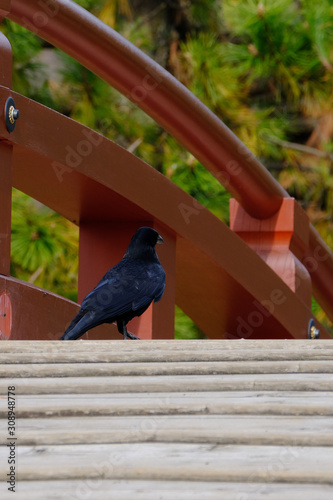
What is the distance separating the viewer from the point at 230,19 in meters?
9.70

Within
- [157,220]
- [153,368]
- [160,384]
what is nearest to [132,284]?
[157,220]

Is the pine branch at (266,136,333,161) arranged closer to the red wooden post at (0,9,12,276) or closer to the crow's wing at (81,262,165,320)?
the crow's wing at (81,262,165,320)

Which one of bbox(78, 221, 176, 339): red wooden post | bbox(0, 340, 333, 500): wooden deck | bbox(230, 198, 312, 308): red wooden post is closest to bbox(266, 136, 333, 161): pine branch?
bbox(230, 198, 312, 308): red wooden post

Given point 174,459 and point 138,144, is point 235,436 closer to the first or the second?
point 174,459

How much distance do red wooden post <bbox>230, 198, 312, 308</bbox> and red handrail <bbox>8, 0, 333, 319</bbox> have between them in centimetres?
6

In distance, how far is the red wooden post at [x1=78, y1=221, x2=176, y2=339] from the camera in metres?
4.48

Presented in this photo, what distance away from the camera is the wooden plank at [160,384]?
2.30m

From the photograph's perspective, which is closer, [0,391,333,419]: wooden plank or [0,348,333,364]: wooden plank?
[0,391,333,419]: wooden plank

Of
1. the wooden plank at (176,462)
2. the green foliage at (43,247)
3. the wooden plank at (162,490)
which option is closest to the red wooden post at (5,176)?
the wooden plank at (176,462)

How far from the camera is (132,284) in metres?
4.18

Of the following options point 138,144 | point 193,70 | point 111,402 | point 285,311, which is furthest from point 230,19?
point 111,402

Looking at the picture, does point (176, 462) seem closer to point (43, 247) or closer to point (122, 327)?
point (122, 327)

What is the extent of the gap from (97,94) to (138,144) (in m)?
0.59

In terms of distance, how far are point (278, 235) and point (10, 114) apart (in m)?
2.52
